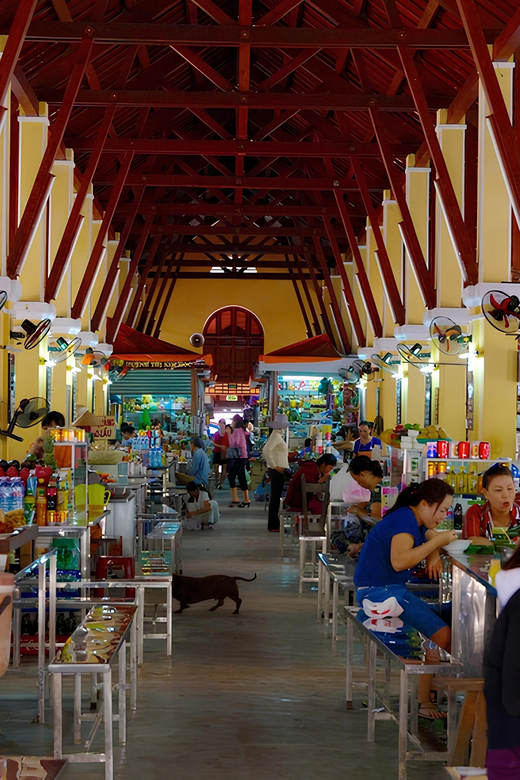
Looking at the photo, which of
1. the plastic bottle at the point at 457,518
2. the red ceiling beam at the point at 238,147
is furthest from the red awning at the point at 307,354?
the plastic bottle at the point at 457,518

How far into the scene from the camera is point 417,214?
13133mm

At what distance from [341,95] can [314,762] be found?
9.27 metres

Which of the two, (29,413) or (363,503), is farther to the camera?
(29,413)

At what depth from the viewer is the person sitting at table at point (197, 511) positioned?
12.6m

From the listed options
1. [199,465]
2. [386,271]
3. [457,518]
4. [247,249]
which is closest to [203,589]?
[457,518]

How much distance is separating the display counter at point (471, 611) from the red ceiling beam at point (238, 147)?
10139mm

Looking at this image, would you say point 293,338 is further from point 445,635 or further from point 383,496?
point 445,635

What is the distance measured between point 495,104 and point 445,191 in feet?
5.89

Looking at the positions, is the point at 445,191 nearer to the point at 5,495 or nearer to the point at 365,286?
the point at 365,286

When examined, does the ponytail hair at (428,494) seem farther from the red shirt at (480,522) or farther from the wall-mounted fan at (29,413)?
the wall-mounted fan at (29,413)

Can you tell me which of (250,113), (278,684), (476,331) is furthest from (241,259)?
(278,684)

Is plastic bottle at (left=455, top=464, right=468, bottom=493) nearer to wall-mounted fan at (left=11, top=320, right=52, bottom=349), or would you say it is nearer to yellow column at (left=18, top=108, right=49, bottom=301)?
wall-mounted fan at (left=11, top=320, right=52, bottom=349)

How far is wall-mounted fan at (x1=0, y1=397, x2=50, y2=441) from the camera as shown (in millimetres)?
9922

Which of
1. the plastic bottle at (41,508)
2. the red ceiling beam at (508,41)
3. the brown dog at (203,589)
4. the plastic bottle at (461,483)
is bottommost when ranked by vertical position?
the brown dog at (203,589)
